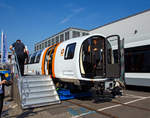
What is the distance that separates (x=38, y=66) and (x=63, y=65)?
142 inches

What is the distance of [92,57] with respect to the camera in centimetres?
645

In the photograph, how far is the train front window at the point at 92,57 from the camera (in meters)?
6.21

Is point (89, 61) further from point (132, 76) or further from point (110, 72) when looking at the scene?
point (132, 76)

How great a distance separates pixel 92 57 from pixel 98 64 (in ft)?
2.47

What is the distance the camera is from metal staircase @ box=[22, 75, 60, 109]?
18.5 ft

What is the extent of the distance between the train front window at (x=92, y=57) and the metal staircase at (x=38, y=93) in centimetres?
168

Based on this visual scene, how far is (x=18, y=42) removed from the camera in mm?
7441

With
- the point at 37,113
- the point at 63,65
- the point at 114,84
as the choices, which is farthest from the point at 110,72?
the point at 37,113

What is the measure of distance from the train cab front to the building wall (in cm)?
386

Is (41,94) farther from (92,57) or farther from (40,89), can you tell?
(92,57)

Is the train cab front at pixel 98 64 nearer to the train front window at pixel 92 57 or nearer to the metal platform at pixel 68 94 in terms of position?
the train front window at pixel 92 57

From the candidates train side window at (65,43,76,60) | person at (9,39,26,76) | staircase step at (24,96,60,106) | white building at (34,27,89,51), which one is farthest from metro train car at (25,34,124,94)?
white building at (34,27,89,51)

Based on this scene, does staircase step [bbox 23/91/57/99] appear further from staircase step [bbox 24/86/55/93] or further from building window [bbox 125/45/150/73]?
building window [bbox 125/45/150/73]

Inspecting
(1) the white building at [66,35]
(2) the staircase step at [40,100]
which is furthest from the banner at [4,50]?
(1) the white building at [66,35]
